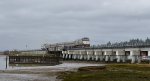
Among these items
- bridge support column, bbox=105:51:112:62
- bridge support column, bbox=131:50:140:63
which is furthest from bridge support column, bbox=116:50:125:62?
bridge support column, bbox=105:51:112:62

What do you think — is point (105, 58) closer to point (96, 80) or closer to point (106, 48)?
point (106, 48)

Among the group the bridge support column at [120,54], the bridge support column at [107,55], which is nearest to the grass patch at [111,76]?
the bridge support column at [120,54]

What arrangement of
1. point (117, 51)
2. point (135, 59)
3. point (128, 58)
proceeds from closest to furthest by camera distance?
point (135, 59) → point (128, 58) → point (117, 51)

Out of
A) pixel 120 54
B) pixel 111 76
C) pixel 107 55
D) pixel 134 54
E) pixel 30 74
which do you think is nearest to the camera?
pixel 111 76

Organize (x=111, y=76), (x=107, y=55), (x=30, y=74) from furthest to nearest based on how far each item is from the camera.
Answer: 1. (x=107, y=55)
2. (x=30, y=74)
3. (x=111, y=76)

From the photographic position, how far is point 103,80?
4775cm

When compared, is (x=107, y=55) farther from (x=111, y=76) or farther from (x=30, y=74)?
(x=111, y=76)

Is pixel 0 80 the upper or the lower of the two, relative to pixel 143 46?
lower

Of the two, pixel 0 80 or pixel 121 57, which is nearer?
pixel 0 80

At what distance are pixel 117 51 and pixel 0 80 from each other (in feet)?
281

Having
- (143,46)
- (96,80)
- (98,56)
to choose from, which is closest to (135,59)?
(143,46)

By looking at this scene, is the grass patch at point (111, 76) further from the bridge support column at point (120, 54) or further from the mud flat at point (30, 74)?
the bridge support column at point (120, 54)

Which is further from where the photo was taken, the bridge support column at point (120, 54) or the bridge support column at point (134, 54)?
the bridge support column at point (120, 54)

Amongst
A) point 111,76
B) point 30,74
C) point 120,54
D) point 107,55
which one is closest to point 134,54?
point 120,54
